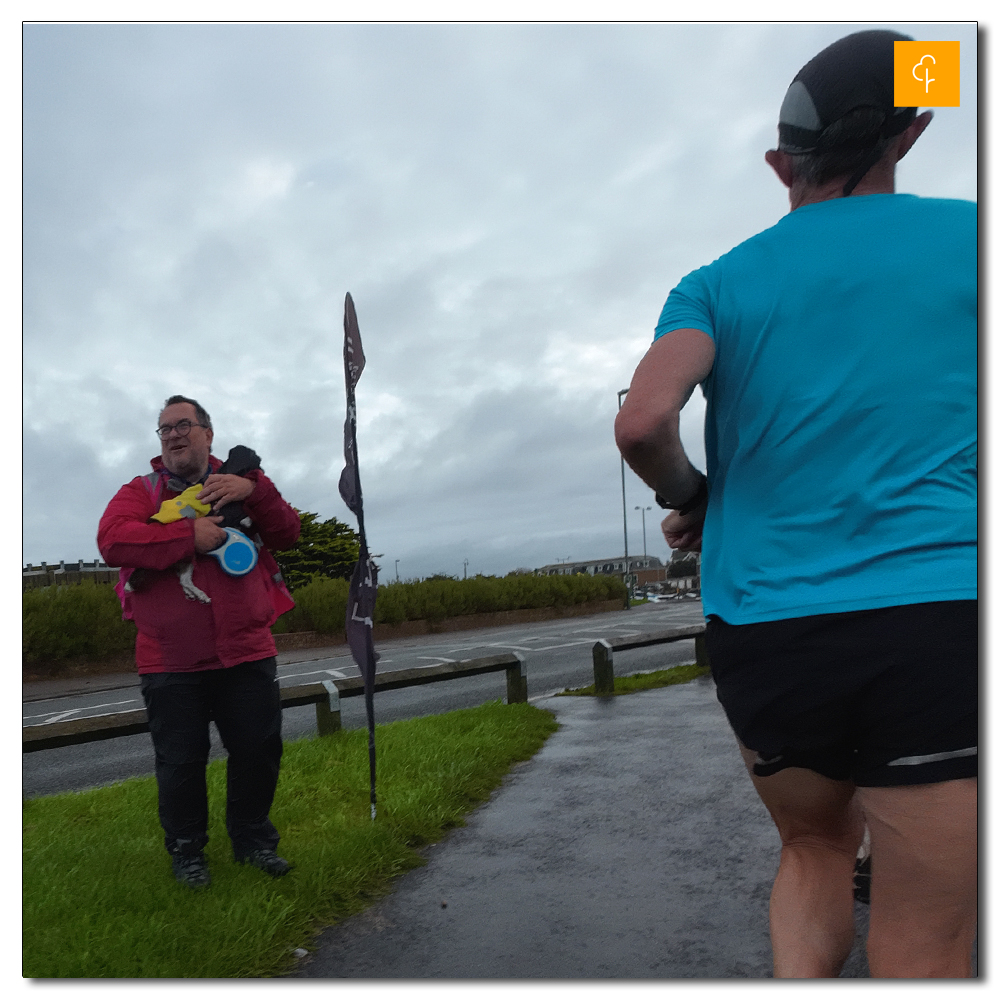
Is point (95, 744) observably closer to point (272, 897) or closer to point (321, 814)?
point (321, 814)

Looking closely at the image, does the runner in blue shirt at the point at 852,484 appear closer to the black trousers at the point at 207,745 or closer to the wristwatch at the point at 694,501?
the wristwatch at the point at 694,501

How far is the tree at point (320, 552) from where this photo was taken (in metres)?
30.2

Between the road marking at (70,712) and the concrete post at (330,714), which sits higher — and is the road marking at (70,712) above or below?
below

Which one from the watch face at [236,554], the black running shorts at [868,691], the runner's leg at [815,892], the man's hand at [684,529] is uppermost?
the man's hand at [684,529]

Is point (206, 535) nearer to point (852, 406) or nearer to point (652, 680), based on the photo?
point (852, 406)

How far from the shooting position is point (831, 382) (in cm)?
137

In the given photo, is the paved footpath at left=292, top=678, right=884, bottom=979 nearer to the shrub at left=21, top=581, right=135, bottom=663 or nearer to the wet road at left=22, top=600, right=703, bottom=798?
the wet road at left=22, top=600, right=703, bottom=798

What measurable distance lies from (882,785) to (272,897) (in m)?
2.45

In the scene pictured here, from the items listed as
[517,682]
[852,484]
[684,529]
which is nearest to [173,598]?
[684,529]

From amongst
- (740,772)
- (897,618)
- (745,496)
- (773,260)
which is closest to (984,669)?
(897,618)

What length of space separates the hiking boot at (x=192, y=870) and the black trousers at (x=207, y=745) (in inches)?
1.1

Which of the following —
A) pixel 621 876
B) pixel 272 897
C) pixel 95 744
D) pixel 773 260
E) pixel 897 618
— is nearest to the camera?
pixel 897 618

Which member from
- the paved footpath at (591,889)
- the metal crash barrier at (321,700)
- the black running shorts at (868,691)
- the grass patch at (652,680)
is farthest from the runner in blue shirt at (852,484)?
the grass patch at (652,680)

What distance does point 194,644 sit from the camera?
10.6ft
